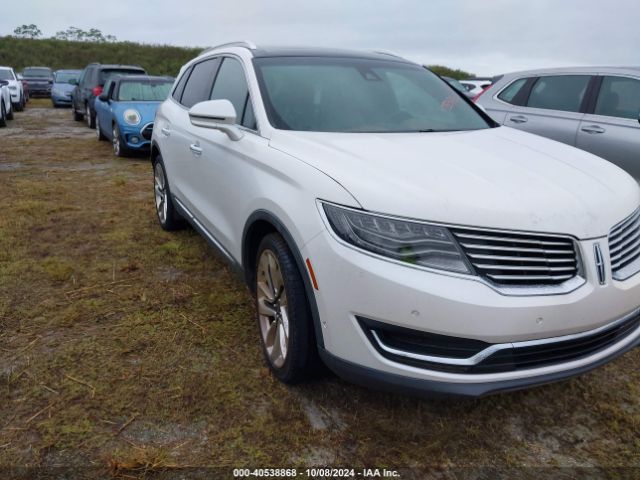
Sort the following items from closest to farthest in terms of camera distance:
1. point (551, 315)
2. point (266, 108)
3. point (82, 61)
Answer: point (551, 315), point (266, 108), point (82, 61)

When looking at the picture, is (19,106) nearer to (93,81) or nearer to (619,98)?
(93,81)

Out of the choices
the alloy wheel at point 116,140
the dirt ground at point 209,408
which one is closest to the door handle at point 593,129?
the dirt ground at point 209,408

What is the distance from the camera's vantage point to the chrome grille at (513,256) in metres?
2.03

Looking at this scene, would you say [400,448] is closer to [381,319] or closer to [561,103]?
[381,319]

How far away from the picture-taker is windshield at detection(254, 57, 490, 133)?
3.09 metres

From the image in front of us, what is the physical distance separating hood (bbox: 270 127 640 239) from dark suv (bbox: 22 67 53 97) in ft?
94.7

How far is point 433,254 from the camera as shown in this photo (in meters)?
2.04

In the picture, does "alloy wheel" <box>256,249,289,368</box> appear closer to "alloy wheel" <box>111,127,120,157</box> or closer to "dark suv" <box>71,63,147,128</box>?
"alloy wheel" <box>111,127,120,157</box>

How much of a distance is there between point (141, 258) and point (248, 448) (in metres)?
2.66

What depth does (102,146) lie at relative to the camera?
447 inches

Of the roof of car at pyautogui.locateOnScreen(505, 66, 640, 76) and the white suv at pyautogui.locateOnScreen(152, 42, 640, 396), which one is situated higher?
the roof of car at pyautogui.locateOnScreen(505, 66, 640, 76)

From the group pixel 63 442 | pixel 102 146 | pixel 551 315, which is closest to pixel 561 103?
pixel 551 315

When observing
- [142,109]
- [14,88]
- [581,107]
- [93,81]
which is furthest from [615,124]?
[14,88]

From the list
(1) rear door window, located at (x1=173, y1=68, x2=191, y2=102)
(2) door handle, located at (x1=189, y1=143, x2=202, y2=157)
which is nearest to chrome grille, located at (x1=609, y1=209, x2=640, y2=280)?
(2) door handle, located at (x1=189, y1=143, x2=202, y2=157)
